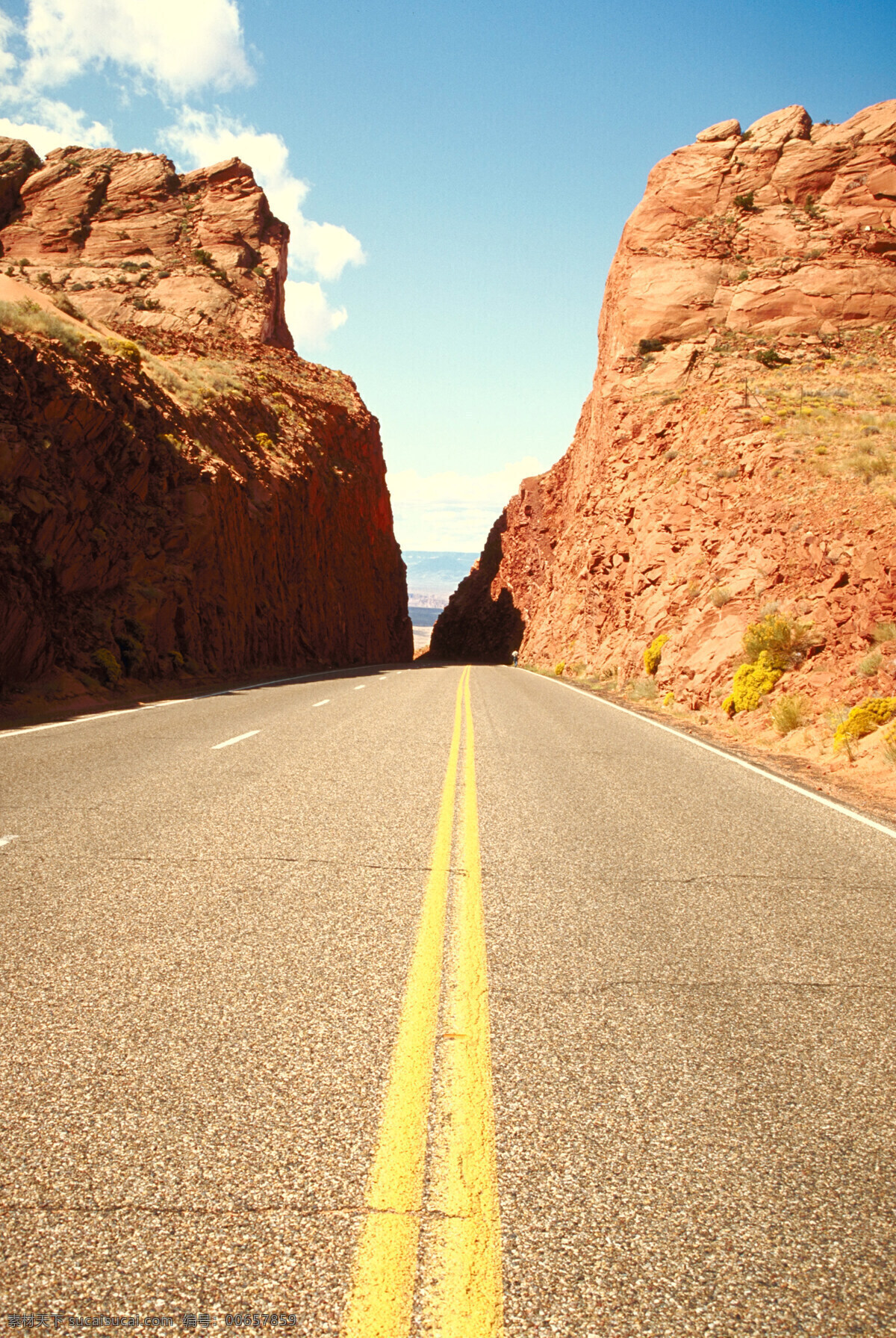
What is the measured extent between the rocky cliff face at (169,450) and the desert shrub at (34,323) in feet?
0.26

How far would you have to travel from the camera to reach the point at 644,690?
20.4m

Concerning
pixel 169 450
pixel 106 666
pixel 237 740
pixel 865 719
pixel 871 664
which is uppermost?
pixel 169 450

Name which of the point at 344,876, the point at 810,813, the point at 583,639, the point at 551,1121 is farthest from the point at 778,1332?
the point at 583,639

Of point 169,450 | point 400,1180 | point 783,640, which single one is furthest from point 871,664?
point 169,450

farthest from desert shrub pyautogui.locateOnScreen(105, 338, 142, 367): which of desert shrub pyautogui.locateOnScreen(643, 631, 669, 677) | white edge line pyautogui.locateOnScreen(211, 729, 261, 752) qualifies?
desert shrub pyautogui.locateOnScreen(643, 631, 669, 677)

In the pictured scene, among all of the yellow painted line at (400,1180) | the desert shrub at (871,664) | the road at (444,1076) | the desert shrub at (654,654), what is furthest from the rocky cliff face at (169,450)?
the desert shrub at (871,664)

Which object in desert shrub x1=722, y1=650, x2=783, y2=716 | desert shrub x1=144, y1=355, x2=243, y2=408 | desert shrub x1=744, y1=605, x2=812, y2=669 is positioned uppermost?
desert shrub x1=144, y1=355, x2=243, y2=408

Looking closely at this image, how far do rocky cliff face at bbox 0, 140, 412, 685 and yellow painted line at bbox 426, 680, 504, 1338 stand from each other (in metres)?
14.0

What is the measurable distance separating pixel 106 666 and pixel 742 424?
22383 millimetres

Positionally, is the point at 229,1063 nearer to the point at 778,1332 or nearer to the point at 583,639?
the point at 778,1332

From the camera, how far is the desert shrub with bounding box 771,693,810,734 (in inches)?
491

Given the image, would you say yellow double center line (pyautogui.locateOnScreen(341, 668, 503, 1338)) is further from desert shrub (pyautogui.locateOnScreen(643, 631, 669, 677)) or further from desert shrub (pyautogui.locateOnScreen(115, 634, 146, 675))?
desert shrub (pyautogui.locateOnScreen(643, 631, 669, 677))

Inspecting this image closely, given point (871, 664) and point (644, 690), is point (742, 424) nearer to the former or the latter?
point (644, 690)

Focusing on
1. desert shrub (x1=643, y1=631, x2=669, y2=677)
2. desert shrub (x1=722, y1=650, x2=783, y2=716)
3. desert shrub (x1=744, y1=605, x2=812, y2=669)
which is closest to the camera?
desert shrub (x1=722, y1=650, x2=783, y2=716)
